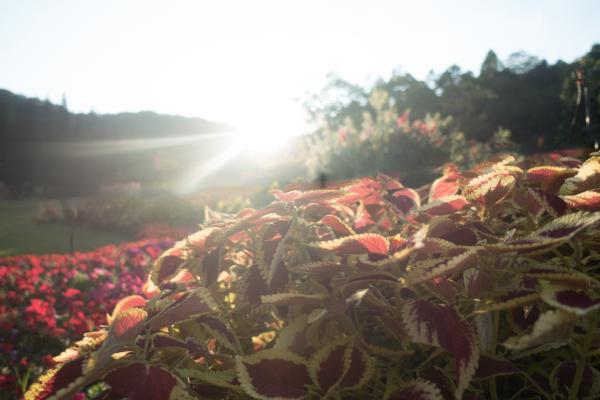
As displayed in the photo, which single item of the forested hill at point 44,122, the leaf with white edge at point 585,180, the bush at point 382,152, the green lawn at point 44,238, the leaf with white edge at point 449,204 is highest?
the forested hill at point 44,122

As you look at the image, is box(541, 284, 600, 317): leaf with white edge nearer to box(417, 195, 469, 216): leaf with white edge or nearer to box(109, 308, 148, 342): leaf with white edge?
box(417, 195, 469, 216): leaf with white edge

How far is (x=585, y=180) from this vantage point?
3.26ft

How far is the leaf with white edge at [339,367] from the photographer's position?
0.69 m

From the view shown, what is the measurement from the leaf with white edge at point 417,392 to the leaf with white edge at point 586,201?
48 centimetres

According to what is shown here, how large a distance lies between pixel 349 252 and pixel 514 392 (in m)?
0.42

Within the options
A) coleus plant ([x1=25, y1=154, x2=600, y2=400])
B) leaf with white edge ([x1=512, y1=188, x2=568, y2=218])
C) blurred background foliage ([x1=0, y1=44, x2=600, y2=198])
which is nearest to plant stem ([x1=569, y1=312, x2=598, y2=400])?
coleus plant ([x1=25, y1=154, x2=600, y2=400])

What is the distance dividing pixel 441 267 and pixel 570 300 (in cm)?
17

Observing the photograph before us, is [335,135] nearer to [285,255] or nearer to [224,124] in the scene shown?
[285,255]

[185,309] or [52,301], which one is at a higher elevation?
[185,309]

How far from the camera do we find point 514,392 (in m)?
0.89

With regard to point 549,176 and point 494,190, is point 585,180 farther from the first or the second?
point 494,190

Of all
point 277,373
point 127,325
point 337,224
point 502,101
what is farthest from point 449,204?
point 502,101

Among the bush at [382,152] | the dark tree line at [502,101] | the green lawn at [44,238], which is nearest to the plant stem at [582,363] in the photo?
the bush at [382,152]

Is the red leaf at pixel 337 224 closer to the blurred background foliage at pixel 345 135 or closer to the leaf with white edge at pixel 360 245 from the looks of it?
the leaf with white edge at pixel 360 245
